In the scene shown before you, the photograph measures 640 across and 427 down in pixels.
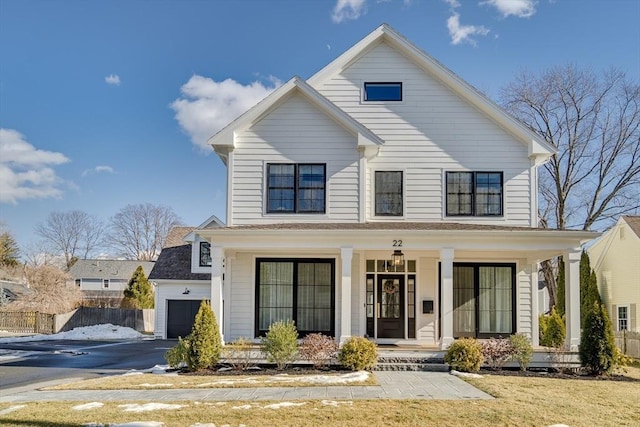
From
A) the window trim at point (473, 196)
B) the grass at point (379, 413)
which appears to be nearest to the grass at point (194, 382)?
the grass at point (379, 413)

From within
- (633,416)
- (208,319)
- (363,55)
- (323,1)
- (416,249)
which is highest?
(323,1)

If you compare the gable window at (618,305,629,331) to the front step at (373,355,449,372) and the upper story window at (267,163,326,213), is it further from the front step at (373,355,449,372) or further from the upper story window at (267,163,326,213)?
the upper story window at (267,163,326,213)

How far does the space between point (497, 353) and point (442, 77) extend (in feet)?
24.8

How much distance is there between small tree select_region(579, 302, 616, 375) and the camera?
518 inches

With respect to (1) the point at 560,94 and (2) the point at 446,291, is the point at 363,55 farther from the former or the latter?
(1) the point at 560,94

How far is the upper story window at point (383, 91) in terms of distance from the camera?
652 inches

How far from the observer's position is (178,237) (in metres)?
31.1

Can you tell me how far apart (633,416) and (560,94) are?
22.1m

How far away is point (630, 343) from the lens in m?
20.1

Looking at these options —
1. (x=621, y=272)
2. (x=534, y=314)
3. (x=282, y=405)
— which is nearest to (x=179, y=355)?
(x=282, y=405)

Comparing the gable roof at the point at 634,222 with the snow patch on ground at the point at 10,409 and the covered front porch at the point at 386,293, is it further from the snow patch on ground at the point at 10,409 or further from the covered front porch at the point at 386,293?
the snow patch on ground at the point at 10,409

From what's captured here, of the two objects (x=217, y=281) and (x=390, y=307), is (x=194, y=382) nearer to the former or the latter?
(x=217, y=281)

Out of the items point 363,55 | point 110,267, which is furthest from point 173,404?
point 110,267

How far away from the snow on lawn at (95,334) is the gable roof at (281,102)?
18147 mm
